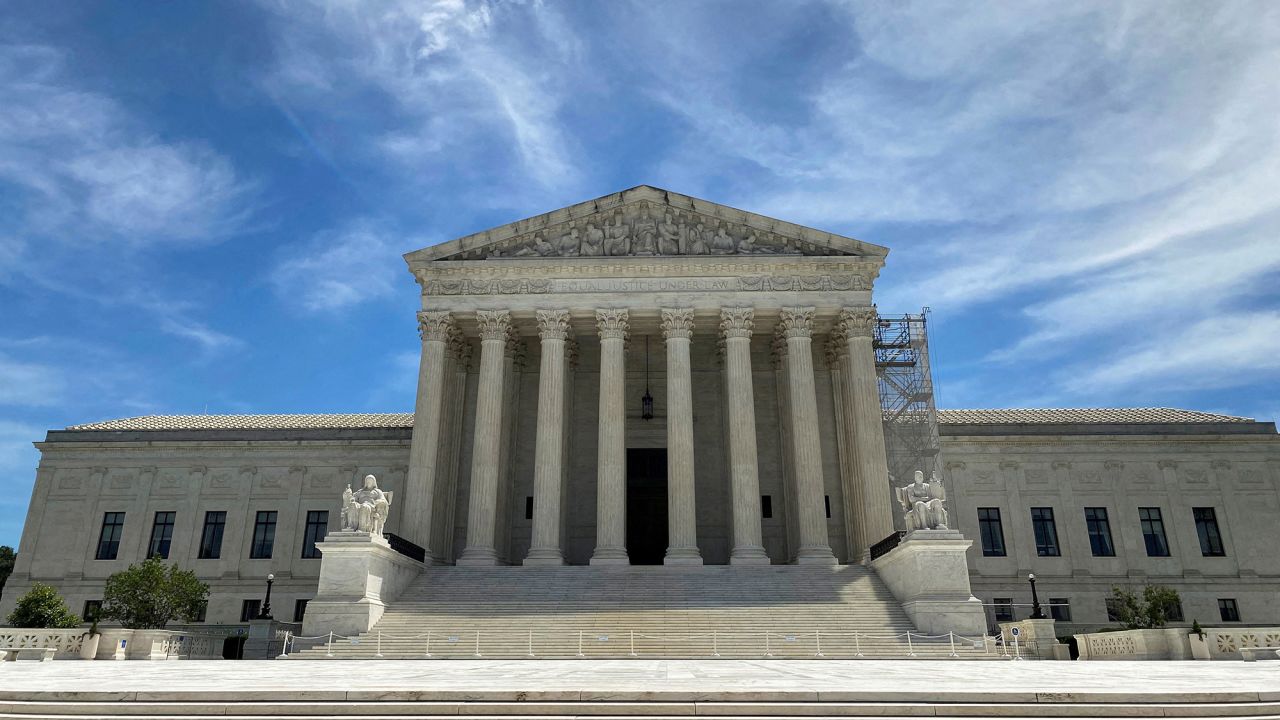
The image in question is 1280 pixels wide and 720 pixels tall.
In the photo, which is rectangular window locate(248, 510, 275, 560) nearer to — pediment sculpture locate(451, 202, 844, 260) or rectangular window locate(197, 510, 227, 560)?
rectangular window locate(197, 510, 227, 560)

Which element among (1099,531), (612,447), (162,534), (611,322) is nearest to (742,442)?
(612,447)

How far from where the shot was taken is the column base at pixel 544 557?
32531 mm

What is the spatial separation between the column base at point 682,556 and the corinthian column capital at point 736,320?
348 inches

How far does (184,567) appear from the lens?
4231 cm

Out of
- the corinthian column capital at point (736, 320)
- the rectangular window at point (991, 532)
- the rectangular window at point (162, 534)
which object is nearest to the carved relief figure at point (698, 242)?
the corinthian column capital at point (736, 320)

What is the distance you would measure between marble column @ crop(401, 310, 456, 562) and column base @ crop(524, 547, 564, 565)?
3987mm

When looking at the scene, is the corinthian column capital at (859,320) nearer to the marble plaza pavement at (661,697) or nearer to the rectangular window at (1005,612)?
the rectangular window at (1005,612)

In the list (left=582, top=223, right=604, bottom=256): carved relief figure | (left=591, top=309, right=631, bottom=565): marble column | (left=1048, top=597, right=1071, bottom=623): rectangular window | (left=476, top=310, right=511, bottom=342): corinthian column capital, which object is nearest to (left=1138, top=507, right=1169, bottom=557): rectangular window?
(left=1048, top=597, right=1071, bottom=623): rectangular window

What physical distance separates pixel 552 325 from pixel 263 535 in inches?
764

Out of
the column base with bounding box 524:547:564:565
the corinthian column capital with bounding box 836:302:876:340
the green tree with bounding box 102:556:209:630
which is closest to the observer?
the green tree with bounding box 102:556:209:630

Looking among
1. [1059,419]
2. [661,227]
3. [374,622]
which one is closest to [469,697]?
[374,622]

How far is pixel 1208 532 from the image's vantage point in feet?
137

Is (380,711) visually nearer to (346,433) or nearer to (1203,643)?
(1203,643)

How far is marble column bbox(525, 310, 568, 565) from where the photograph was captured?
108ft
